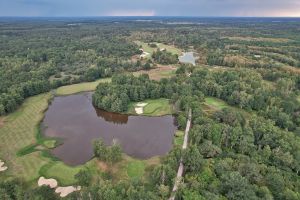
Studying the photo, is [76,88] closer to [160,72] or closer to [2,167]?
[160,72]

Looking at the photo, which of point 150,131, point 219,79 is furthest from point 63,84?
point 219,79

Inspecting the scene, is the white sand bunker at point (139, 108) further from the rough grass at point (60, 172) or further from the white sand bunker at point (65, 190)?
the white sand bunker at point (65, 190)

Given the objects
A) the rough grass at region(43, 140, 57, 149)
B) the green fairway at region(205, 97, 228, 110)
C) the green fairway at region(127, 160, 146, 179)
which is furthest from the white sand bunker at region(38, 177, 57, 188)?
the green fairway at region(205, 97, 228, 110)

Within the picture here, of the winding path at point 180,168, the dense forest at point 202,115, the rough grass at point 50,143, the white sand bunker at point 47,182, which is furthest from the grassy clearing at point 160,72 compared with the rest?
the white sand bunker at point 47,182

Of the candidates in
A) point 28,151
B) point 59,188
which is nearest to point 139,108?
point 28,151

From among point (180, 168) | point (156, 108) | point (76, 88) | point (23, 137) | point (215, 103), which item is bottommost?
point (76, 88)

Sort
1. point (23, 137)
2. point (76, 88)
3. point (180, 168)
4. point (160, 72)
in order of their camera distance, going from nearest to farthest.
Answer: point (180, 168) < point (23, 137) < point (76, 88) < point (160, 72)

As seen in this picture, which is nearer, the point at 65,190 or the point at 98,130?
the point at 65,190
